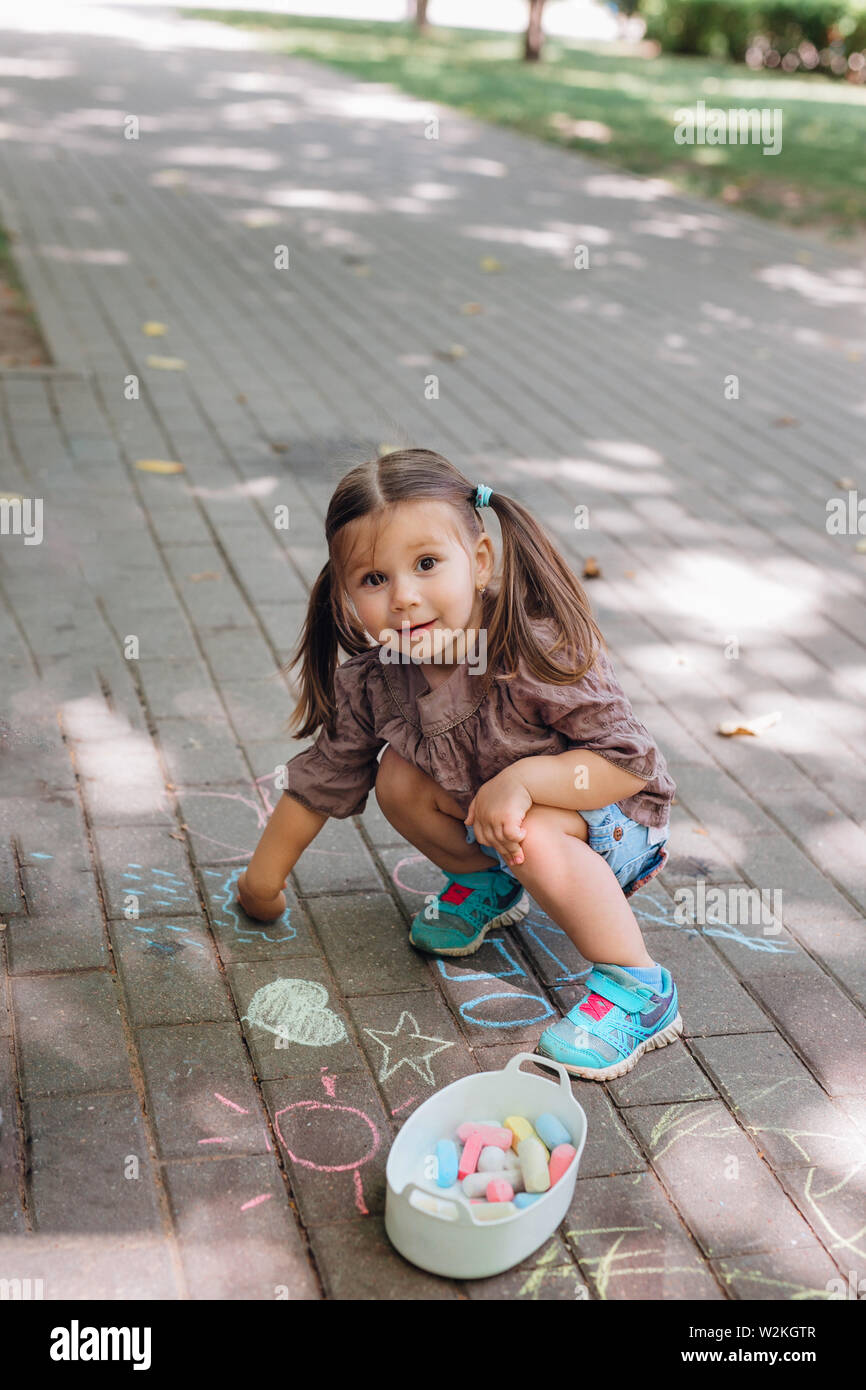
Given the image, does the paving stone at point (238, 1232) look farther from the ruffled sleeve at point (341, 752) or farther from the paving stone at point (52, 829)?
the paving stone at point (52, 829)

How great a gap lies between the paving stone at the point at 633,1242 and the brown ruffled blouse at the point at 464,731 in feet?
2.19

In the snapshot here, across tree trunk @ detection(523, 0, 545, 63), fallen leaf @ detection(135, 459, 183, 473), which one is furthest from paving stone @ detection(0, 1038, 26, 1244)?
tree trunk @ detection(523, 0, 545, 63)

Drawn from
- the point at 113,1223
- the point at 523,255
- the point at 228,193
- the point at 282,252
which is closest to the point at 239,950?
the point at 113,1223

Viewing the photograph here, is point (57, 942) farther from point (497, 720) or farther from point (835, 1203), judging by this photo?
point (835, 1203)

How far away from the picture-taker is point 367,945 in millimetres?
2701

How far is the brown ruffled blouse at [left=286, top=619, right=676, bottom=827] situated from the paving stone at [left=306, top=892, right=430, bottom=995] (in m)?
0.27

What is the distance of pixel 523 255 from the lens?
29.2ft

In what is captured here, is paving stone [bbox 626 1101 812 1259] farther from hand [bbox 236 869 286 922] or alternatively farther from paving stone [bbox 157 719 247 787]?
paving stone [bbox 157 719 247 787]

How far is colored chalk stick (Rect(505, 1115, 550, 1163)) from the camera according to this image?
213 cm

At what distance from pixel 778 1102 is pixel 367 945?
833 millimetres

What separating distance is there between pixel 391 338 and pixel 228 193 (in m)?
3.83

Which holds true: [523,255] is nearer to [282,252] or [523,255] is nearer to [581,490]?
[282,252]

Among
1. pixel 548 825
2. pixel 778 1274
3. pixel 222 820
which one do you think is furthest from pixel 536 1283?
pixel 222 820
